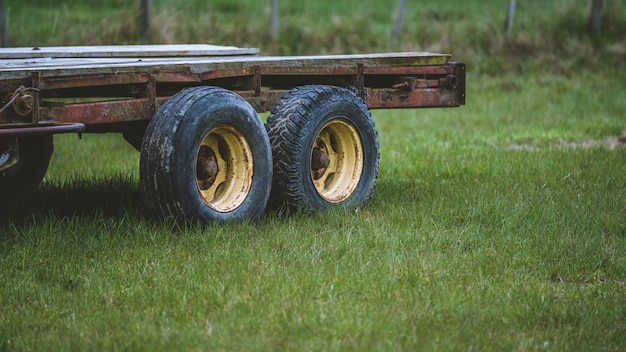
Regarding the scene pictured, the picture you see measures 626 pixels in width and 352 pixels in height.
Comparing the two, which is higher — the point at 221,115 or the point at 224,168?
the point at 221,115

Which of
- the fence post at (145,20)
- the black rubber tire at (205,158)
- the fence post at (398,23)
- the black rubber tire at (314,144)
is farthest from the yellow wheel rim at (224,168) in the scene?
the fence post at (398,23)

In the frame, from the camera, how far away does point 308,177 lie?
5.62m

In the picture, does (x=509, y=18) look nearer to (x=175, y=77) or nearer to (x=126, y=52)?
(x=126, y=52)

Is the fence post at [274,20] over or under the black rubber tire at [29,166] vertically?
over

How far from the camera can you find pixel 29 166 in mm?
6477

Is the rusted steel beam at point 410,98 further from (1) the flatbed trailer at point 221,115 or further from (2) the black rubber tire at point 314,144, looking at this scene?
(2) the black rubber tire at point 314,144

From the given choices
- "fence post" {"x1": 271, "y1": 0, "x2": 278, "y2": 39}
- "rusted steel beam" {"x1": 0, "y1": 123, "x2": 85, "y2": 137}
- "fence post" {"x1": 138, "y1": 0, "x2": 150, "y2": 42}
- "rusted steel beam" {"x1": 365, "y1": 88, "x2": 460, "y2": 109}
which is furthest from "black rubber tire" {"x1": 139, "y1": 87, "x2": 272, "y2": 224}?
"fence post" {"x1": 271, "y1": 0, "x2": 278, "y2": 39}

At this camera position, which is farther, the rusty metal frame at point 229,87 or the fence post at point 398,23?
the fence post at point 398,23

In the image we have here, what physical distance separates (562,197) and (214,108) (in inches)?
105

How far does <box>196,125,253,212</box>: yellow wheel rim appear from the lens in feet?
17.4

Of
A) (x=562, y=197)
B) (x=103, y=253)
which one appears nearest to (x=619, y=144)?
(x=562, y=197)

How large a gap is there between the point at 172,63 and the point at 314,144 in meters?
1.09

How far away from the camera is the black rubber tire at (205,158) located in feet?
16.1

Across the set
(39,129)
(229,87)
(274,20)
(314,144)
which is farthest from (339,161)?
(274,20)
